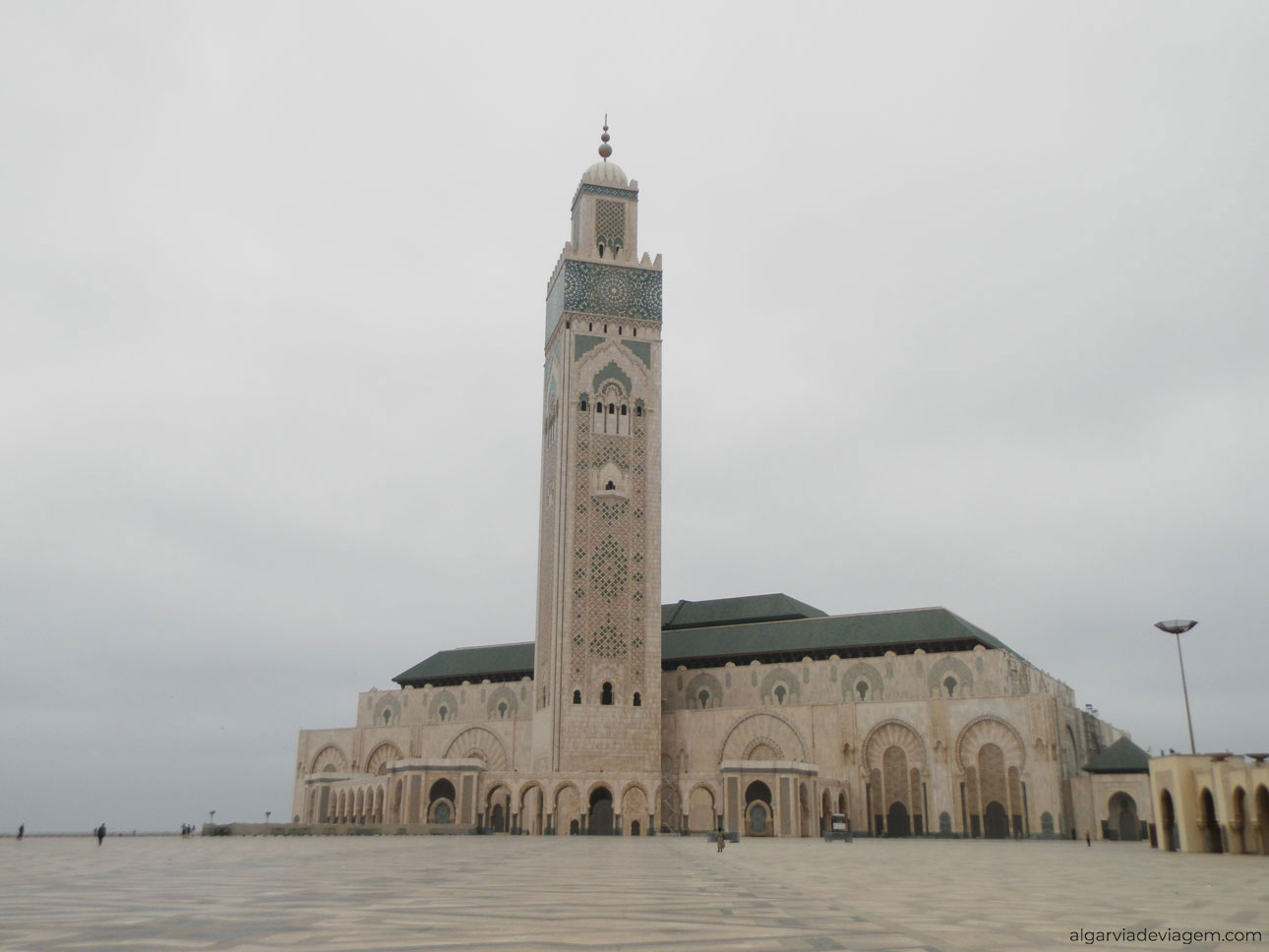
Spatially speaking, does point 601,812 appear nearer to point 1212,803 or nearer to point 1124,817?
point 1124,817

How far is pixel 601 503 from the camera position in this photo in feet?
163

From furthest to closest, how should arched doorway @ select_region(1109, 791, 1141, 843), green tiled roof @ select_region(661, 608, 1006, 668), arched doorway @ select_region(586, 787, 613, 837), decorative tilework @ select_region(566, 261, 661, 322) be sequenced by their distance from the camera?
decorative tilework @ select_region(566, 261, 661, 322), green tiled roof @ select_region(661, 608, 1006, 668), arched doorway @ select_region(586, 787, 613, 837), arched doorway @ select_region(1109, 791, 1141, 843)

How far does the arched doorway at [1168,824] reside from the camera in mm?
27859

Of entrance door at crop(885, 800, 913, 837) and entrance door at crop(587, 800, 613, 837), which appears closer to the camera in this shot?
entrance door at crop(885, 800, 913, 837)

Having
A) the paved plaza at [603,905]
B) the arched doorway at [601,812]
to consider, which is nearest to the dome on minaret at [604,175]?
the arched doorway at [601,812]

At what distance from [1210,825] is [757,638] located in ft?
92.2

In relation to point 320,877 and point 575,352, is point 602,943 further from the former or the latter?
point 575,352

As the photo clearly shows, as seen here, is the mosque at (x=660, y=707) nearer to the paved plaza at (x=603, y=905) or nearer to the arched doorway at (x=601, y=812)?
the arched doorway at (x=601, y=812)

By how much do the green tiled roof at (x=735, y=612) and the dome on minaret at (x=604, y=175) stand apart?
22206 mm

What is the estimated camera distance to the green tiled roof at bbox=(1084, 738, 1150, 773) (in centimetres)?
4188

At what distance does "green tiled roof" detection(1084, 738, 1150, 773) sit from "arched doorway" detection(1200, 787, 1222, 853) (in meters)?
16.4

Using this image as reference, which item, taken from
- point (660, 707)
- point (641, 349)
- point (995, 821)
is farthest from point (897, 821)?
point (641, 349)

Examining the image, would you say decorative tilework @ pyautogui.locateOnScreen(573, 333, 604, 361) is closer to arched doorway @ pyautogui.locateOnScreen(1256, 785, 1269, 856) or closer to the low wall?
the low wall

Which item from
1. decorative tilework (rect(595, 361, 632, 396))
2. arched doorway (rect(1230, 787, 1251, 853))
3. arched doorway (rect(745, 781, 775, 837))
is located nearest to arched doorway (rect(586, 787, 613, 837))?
arched doorway (rect(745, 781, 775, 837))
